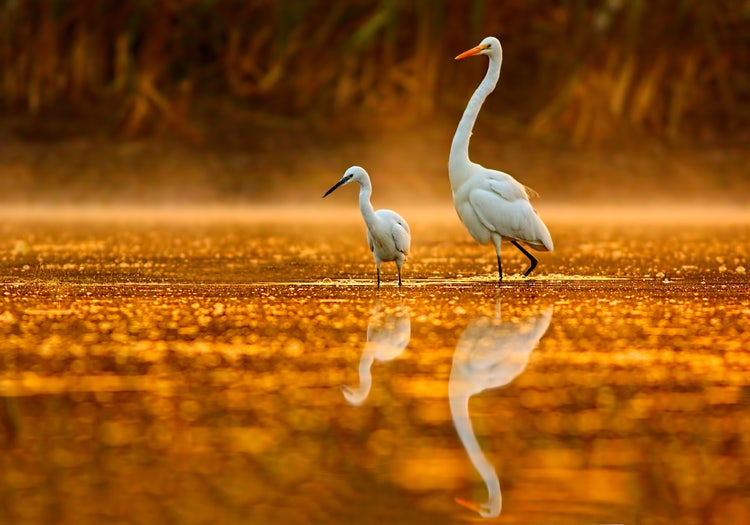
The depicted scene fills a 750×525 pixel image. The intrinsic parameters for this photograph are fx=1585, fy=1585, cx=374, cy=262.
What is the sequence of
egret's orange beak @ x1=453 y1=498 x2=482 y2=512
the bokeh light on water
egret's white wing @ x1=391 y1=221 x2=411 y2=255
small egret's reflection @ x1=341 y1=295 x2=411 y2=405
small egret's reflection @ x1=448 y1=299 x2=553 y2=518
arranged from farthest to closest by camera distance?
egret's white wing @ x1=391 y1=221 x2=411 y2=255
small egret's reflection @ x1=341 y1=295 x2=411 y2=405
small egret's reflection @ x1=448 y1=299 x2=553 y2=518
the bokeh light on water
egret's orange beak @ x1=453 y1=498 x2=482 y2=512

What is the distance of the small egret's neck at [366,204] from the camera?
10797 mm

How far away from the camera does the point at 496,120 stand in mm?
25078

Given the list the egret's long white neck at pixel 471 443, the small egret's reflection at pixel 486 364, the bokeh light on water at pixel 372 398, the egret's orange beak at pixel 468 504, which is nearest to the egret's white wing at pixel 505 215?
the bokeh light on water at pixel 372 398

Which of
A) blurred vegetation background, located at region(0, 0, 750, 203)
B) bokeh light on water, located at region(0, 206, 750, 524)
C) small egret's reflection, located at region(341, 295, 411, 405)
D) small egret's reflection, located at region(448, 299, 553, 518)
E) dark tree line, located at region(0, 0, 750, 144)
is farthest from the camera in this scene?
dark tree line, located at region(0, 0, 750, 144)

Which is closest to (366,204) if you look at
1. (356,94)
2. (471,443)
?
(471,443)

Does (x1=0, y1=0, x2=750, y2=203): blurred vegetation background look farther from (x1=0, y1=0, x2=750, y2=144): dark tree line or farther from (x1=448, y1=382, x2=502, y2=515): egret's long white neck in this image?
(x1=448, y1=382, x2=502, y2=515): egret's long white neck

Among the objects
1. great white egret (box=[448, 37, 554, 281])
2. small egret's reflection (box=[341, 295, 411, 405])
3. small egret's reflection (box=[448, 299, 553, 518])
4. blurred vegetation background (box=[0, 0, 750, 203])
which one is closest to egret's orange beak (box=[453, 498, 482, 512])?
small egret's reflection (box=[448, 299, 553, 518])

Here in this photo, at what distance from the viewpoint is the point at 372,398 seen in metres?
5.69

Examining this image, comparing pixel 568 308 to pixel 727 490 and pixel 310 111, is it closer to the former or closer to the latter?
pixel 727 490

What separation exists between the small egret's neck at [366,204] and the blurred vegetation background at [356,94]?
12.0 m

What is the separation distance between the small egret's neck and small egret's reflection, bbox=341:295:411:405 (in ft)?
4.90

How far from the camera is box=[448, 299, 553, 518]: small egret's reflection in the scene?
4441mm

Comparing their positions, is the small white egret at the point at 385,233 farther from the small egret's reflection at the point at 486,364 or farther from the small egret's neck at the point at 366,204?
the small egret's reflection at the point at 486,364

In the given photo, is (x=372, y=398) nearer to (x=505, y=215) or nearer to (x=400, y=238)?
(x=400, y=238)
